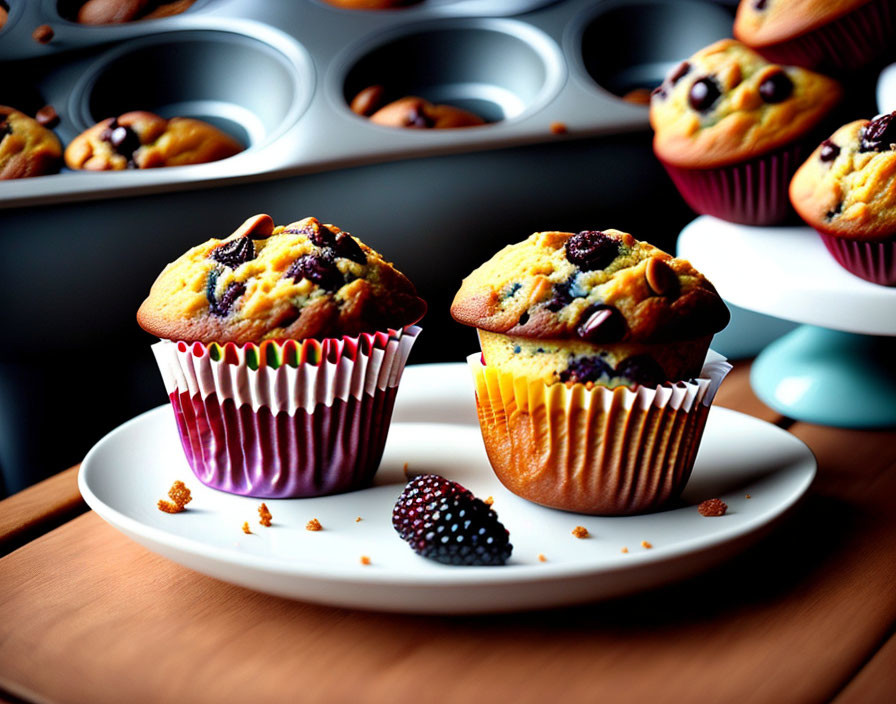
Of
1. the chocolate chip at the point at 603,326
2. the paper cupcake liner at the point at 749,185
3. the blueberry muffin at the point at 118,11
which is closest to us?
the chocolate chip at the point at 603,326

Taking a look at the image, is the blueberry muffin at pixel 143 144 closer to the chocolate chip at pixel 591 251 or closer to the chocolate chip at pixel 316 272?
the chocolate chip at pixel 316 272

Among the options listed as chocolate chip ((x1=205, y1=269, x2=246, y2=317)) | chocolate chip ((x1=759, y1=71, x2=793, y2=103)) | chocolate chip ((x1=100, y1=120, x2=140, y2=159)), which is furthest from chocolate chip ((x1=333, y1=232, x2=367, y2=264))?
chocolate chip ((x1=759, y1=71, x2=793, y2=103))

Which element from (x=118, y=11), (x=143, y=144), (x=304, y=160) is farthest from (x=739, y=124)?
(x=118, y=11)

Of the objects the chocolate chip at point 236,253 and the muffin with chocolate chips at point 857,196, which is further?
the muffin with chocolate chips at point 857,196

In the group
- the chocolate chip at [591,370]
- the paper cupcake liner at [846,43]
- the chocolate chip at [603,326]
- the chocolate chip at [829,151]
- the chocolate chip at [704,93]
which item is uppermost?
the paper cupcake liner at [846,43]

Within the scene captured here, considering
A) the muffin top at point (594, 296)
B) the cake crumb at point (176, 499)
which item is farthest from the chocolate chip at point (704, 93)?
the cake crumb at point (176, 499)

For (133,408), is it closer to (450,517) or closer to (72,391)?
(72,391)

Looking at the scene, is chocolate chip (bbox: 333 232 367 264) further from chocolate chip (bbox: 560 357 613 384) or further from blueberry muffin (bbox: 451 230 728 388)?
chocolate chip (bbox: 560 357 613 384)
